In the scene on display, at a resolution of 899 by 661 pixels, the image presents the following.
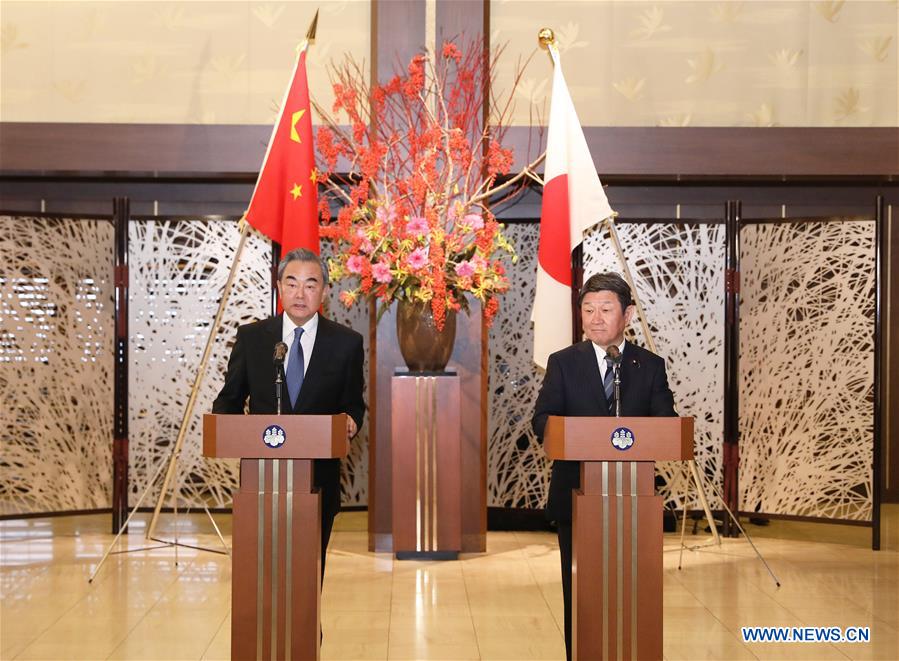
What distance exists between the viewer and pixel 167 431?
5.98m

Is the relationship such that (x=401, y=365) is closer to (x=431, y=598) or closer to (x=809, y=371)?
(x=431, y=598)

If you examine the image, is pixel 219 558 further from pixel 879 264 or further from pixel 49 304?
pixel 879 264

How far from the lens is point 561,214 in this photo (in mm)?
5004

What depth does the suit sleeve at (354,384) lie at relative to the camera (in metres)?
3.17

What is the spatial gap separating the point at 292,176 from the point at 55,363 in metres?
2.06

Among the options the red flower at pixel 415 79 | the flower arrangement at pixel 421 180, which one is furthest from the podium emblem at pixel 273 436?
the red flower at pixel 415 79

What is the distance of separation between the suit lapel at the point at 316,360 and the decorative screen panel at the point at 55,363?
336 centimetres

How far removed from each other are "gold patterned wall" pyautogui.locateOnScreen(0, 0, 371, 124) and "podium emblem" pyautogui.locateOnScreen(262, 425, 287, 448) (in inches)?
145

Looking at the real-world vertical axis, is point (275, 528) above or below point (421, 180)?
below

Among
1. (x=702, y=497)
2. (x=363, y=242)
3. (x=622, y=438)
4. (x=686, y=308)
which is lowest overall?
(x=702, y=497)

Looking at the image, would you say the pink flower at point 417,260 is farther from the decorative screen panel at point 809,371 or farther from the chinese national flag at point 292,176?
the decorative screen panel at point 809,371

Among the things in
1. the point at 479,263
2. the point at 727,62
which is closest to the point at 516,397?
the point at 479,263

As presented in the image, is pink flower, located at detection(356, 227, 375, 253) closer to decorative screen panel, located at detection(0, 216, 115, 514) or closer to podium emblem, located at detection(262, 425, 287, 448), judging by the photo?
decorative screen panel, located at detection(0, 216, 115, 514)

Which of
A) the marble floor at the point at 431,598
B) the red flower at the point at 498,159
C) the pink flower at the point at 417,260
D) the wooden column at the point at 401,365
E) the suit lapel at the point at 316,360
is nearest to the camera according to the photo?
the suit lapel at the point at 316,360
